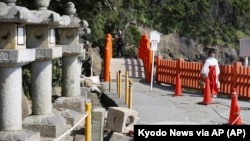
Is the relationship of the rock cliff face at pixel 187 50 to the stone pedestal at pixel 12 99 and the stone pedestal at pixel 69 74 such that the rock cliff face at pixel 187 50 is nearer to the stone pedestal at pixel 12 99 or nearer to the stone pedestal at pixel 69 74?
the stone pedestal at pixel 69 74

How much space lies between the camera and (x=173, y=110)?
13.1 metres

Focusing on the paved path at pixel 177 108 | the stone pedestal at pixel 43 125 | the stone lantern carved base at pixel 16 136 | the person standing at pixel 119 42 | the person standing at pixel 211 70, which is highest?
the person standing at pixel 119 42

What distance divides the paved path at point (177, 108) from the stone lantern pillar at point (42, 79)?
2.27 metres

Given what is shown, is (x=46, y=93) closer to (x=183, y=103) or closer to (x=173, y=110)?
(x=173, y=110)

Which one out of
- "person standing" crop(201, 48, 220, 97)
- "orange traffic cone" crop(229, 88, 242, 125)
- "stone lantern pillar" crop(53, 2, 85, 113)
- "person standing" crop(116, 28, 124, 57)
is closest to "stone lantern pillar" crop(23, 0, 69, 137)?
"stone lantern pillar" crop(53, 2, 85, 113)

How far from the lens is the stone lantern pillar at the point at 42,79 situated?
Answer: 8617 mm

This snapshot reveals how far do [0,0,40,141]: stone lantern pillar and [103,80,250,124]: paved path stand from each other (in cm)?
342

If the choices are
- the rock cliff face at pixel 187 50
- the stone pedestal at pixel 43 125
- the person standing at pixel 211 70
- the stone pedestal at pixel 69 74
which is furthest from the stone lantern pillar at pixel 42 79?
the rock cliff face at pixel 187 50

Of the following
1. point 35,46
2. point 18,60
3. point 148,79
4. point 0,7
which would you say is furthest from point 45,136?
point 148,79

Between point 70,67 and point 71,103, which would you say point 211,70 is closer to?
point 70,67

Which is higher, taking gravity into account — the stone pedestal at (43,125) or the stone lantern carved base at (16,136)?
the stone lantern carved base at (16,136)

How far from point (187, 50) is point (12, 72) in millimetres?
24928

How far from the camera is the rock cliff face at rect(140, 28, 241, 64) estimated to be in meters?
30.6

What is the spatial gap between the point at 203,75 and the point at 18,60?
9.69 m
